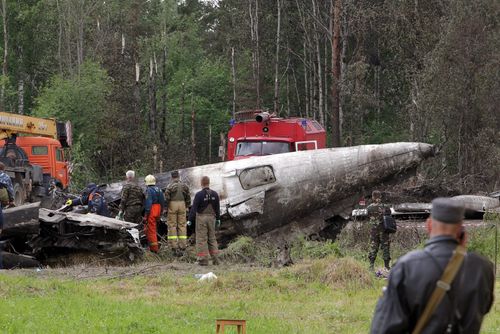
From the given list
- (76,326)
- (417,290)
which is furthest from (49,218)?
(417,290)

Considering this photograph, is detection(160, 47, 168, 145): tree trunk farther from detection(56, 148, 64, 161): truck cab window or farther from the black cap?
the black cap

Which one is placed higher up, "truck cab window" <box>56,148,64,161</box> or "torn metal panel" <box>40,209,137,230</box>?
"truck cab window" <box>56,148,64,161</box>

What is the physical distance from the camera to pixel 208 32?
63.0 metres

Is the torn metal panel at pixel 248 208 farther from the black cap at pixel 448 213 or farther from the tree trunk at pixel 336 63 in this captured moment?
the black cap at pixel 448 213

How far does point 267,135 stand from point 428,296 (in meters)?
18.4

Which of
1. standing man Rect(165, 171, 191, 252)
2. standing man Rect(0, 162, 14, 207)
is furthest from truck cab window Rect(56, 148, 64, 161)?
standing man Rect(165, 171, 191, 252)

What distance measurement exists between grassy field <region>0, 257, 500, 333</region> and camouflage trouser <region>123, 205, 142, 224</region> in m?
3.00

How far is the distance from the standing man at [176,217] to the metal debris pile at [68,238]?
0.72 meters

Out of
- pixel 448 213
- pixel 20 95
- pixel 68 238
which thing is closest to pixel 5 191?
pixel 68 238

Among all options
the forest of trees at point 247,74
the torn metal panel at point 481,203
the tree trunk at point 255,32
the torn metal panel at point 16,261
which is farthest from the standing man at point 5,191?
the tree trunk at point 255,32

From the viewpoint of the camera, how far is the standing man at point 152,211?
17406 millimetres

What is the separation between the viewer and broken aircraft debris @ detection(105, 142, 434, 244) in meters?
18.4

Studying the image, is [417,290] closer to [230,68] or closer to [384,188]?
[384,188]

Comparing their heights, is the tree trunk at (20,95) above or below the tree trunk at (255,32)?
below
